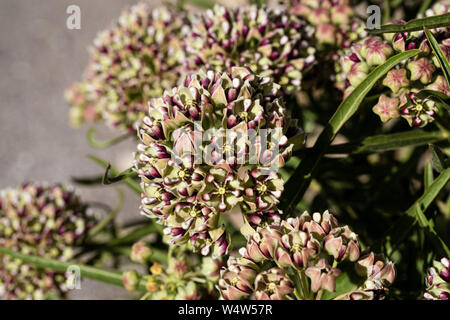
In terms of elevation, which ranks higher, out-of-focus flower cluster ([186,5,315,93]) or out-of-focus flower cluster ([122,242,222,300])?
out-of-focus flower cluster ([186,5,315,93])

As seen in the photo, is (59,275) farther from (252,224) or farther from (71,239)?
(252,224)

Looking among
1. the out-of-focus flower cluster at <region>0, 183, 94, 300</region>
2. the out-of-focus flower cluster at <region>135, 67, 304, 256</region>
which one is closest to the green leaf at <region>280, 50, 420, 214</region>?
the out-of-focus flower cluster at <region>135, 67, 304, 256</region>

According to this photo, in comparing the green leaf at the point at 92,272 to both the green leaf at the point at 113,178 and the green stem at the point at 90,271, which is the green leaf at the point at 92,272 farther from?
the green leaf at the point at 113,178

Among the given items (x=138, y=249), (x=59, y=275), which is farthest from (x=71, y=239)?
(x=138, y=249)

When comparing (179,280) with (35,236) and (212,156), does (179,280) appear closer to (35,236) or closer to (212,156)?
(212,156)

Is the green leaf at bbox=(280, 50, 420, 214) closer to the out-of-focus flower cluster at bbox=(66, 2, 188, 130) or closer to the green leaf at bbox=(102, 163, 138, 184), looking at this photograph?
the green leaf at bbox=(102, 163, 138, 184)

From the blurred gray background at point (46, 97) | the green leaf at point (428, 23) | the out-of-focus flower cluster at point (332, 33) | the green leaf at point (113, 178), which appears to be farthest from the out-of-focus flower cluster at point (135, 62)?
the blurred gray background at point (46, 97)
